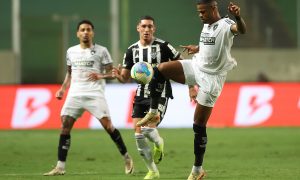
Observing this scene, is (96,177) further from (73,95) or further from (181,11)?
(181,11)

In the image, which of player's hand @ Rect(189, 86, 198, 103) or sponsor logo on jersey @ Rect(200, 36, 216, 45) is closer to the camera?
sponsor logo on jersey @ Rect(200, 36, 216, 45)

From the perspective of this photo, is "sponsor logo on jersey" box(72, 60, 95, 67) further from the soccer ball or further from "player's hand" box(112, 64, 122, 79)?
the soccer ball

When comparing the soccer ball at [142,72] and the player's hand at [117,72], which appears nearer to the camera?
the soccer ball at [142,72]

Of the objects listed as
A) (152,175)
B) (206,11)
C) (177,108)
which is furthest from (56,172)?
(177,108)

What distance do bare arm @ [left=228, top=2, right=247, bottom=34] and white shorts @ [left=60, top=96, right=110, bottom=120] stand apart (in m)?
3.26

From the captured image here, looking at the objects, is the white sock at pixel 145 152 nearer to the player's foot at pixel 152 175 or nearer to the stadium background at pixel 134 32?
the player's foot at pixel 152 175

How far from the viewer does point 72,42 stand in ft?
89.1

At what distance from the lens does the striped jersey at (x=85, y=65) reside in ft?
43.7

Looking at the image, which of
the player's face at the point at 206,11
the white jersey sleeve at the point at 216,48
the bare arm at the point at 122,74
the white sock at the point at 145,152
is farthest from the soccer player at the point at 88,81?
the player's face at the point at 206,11

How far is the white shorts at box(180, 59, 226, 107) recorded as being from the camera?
11078 millimetres

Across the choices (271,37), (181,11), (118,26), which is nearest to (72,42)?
(118,26)

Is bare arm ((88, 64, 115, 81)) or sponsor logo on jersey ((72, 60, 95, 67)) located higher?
sponsor logo on jersey ((72, 60, 95, 67))

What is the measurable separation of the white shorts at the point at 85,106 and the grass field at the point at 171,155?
0.87 meters

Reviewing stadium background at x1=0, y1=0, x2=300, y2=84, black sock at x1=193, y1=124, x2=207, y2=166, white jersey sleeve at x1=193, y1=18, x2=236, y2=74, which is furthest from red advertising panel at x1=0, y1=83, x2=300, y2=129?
white jersey sleeve at x1=193, y1=18, x2=236, y2=74
